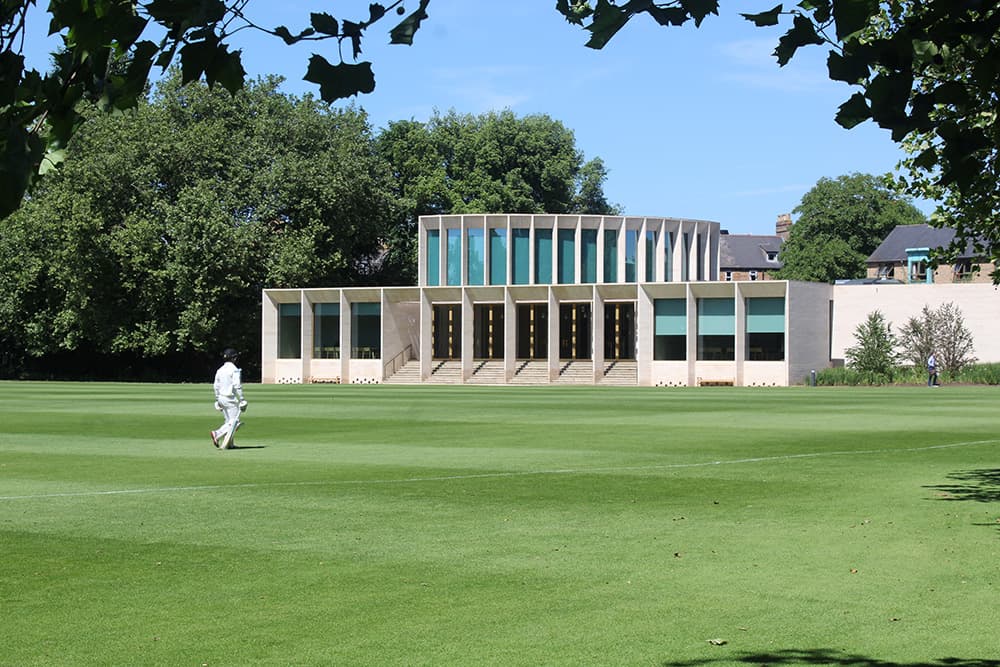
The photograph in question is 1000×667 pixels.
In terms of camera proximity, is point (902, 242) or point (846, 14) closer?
point (846, 14)

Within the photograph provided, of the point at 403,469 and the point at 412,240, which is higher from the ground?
the point at 412,240

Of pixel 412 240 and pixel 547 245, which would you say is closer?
pixel 547 245

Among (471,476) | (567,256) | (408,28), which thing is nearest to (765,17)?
(408,28)

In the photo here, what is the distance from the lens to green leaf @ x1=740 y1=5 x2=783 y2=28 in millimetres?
5715

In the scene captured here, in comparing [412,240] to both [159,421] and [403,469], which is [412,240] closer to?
[159,421]

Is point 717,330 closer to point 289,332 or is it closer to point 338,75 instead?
point 289,332

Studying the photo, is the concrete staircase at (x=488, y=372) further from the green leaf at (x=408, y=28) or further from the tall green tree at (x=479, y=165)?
the green leaf at (x=408, y=28)

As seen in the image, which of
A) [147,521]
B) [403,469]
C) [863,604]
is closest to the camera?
[863,604]

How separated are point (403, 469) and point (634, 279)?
62859mm

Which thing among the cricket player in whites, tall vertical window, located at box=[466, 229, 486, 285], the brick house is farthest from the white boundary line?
the brick house

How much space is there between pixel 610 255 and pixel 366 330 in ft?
52.0

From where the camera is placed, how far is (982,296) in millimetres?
71125

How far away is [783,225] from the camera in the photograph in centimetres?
16950

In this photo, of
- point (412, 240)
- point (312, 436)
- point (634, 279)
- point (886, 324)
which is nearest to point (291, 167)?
point (412, 240)
